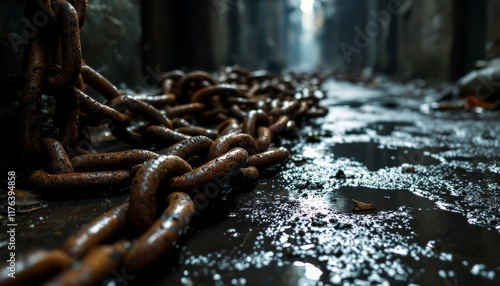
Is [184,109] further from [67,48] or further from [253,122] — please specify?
[67,48]

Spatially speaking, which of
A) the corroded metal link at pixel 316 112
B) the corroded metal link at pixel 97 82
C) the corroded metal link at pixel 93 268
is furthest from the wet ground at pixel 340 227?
the corroded metal link at pixel 316 112

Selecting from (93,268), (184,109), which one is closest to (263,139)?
(184,109)

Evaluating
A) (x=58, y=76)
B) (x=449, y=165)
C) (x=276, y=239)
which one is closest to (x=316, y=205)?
(x=276, y=239)

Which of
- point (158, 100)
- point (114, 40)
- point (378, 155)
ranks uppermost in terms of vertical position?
point (114, 40)

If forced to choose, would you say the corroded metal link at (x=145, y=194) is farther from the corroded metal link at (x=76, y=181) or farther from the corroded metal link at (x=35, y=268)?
the corroded metal link at (x=76, y=181)

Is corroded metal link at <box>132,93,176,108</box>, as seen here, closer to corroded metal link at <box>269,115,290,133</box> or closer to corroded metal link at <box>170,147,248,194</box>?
corroded metal link at <box>269,115,290,133</box>

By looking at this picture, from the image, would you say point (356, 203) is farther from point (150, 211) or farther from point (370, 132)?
point (370, 132)

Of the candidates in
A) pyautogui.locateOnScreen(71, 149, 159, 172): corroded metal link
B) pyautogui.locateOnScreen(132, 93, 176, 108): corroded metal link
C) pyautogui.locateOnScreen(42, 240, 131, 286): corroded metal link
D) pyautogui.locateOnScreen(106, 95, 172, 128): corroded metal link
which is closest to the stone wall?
pyautogui.locateOnScreen(132, 93, 176, 108): corroded metal link
